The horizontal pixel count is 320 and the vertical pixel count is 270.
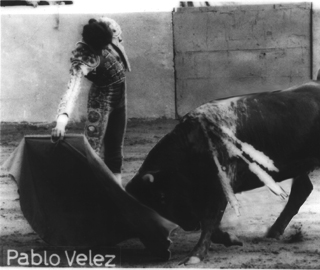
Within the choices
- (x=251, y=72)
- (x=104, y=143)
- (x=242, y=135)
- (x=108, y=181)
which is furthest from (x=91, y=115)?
(x=251, y=72)

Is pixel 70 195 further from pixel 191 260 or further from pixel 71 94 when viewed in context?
pixel 191 260

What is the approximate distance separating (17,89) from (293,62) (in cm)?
249

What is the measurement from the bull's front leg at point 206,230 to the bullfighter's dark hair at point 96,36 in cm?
147

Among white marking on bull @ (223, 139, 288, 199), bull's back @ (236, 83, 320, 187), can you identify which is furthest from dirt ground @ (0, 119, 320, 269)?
bull's back @ (236, 83, 320, 187)

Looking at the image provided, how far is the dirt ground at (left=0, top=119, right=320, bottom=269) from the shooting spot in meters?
5.55

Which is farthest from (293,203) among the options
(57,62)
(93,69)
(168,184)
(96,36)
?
(57,62)

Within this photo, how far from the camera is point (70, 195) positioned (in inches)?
224

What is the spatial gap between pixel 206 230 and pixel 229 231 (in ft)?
1.71

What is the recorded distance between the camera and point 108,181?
5.62 meters

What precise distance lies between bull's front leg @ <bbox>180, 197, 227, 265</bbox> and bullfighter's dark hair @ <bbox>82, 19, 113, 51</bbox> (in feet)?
4.84

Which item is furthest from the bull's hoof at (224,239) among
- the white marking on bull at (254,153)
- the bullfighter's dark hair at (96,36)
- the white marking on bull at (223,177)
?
the bullfighter's dark hair at (96,36)

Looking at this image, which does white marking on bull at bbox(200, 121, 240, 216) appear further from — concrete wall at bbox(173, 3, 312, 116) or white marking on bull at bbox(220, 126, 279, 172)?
concrete wall at bbox(173, 3, 312, 116)

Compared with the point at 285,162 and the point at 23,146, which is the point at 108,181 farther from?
the point at 285,162

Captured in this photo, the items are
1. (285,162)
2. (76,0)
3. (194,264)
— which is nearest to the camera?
(194,264)
